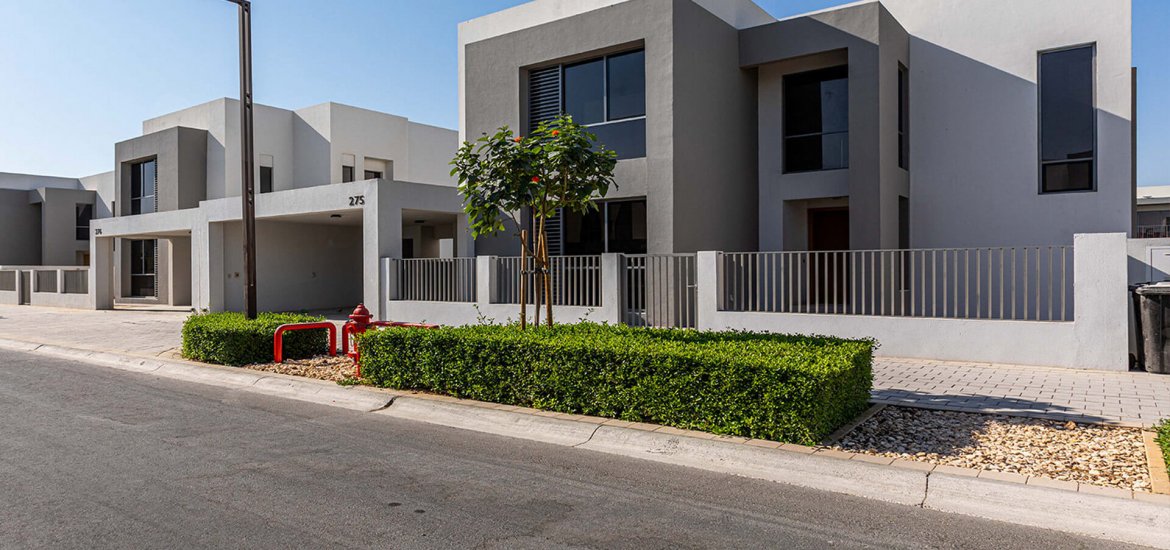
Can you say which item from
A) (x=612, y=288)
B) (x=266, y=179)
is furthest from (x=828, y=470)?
(x=266, y=179)

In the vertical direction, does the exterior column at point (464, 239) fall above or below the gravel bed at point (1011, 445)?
above

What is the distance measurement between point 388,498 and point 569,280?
9.76 meters

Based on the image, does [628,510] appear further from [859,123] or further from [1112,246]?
[859,123]

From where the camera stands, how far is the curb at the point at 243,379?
28.4 feet

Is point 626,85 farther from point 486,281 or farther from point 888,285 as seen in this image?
point 888,285

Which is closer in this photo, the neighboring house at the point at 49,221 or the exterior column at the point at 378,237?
the exterior column at the point at 378,237

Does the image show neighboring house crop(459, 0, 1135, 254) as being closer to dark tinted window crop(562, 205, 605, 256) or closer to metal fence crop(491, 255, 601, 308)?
dark tinted window crop(562, 205, 605, 256)

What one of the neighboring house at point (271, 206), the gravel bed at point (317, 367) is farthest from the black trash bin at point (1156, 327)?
the neighboring house at point (271, 206)

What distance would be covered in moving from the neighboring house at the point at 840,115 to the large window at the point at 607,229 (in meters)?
0.03

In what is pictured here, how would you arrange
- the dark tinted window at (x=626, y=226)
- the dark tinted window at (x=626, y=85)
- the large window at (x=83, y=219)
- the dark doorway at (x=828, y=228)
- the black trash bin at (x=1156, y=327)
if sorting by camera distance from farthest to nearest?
the large window at (x=83, y=219), the dark doorway at (x=828, y=228), the dark tinted window at (x=626, y=85), the dark tinted window at (x=626, y=226), the black trash bin at (x=1156, y=327)

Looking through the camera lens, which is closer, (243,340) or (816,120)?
(243,340)

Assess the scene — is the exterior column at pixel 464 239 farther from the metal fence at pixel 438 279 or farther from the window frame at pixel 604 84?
the window frame at pixel 604 84

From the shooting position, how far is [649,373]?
6797mm

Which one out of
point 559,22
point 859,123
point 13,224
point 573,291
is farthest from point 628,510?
point 13,224
